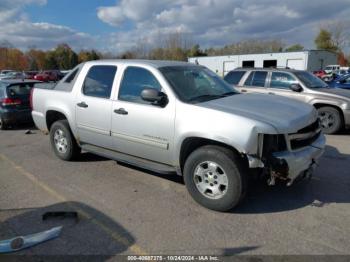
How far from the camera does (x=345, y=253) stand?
300cm

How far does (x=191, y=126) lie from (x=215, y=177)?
2.27 feet

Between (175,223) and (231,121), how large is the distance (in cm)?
134

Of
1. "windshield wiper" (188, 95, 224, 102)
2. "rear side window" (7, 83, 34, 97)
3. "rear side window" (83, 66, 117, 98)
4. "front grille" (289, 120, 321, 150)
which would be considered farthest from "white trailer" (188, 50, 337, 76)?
"front grille" (289, 120, 321, 150)

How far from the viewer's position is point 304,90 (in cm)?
841

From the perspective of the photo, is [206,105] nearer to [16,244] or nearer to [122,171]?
[122,171]

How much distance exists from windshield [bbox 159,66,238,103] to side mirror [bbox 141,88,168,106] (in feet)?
0.65

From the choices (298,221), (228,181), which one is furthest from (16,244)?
(298,221)

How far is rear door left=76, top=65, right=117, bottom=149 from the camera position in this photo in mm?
4926

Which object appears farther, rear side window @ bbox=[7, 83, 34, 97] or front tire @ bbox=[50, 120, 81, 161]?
Answer: rear side window @ bbox=[7, 83, 34, 97]

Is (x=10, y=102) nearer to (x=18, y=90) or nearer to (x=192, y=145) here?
(x=18, y=90)

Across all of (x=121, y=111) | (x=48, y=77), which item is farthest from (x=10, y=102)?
(x=48, y=77)

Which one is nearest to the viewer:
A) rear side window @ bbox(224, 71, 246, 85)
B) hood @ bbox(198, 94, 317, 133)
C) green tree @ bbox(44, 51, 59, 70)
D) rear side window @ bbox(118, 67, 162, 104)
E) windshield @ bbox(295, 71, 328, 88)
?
hood @ bbox(198, 94, 317, 133)

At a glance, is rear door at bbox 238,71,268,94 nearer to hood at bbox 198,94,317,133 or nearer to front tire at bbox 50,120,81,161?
hood at bbox 198,94,317,133

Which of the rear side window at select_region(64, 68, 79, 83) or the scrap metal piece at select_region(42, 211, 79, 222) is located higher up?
the rear side window at select_region(64, 68, 79, 83)
